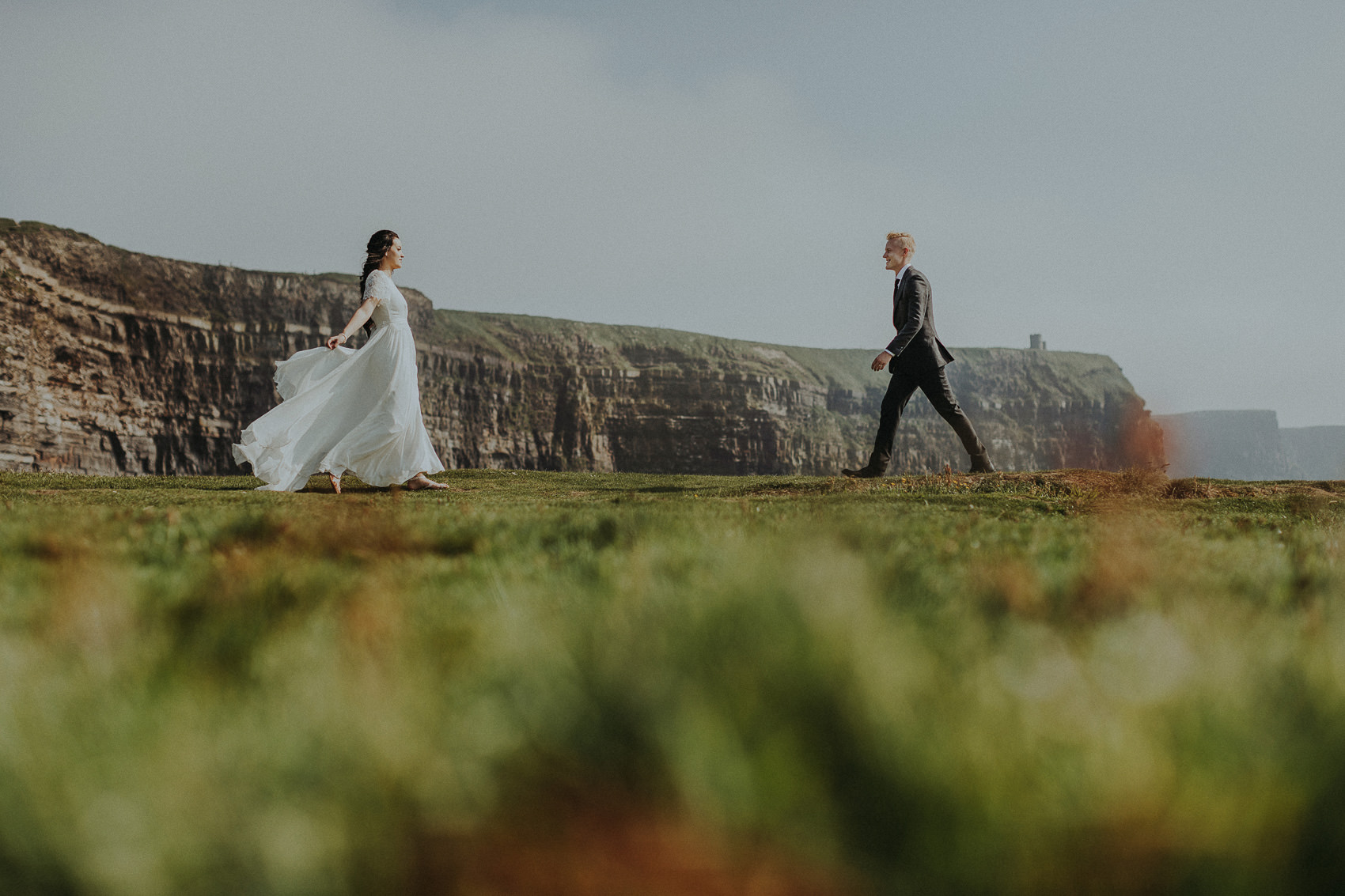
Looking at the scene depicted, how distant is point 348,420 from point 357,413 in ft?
0.44

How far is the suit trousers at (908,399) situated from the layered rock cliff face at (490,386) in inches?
1250

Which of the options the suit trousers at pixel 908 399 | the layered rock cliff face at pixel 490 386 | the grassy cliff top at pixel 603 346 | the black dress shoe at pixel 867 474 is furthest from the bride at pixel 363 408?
the grassy cliff top at pixel 603 346

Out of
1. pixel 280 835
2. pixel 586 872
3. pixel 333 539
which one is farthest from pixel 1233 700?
pixel 333 539

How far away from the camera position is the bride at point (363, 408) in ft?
30.0

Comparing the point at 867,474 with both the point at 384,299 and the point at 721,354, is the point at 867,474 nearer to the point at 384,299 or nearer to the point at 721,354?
the point at 384,299

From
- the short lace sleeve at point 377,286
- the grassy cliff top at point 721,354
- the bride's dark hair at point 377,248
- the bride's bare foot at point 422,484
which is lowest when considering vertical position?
the bride's bare foot at point 422,484

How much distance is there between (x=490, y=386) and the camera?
91.3m

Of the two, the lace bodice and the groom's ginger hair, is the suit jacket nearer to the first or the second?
the groom's ginger hair

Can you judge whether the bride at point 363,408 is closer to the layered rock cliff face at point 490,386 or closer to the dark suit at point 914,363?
the dark suit at point 914,363

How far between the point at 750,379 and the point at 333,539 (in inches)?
4165

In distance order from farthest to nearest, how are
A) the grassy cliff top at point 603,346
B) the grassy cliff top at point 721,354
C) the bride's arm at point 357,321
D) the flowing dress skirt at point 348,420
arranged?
the grassy cliff top at point 721,354, the grassy cliff top at point 603,346, the flowing dress skirt at point 348,420, the bride's arm at point 357,321

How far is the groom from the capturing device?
9938 millimetres

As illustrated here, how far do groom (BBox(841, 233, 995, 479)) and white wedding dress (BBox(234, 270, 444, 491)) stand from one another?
558 cm

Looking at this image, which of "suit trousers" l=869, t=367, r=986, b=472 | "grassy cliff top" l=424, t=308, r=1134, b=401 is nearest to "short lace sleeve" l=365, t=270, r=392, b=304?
"suit trousers" l=869, t=367, r=986, b=472
